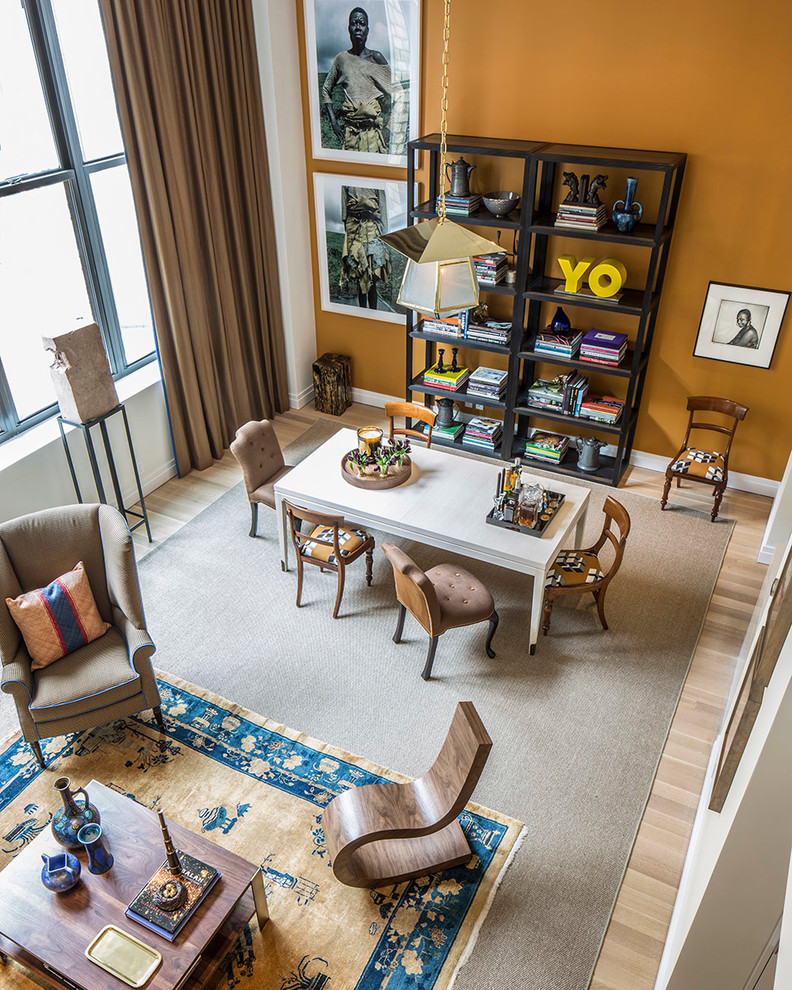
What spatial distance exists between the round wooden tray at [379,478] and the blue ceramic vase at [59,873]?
2.58m

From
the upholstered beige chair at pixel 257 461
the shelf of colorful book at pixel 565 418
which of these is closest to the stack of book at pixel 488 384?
the shelf of colorful book at pixel 565 418

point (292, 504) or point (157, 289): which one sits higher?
point (157, 289)

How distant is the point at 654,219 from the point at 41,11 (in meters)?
4.03

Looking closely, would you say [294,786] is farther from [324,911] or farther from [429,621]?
[429,621]

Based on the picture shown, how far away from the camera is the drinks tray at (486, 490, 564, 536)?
4.54 meters

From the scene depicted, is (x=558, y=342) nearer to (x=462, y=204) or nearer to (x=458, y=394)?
(x=458, y=394)

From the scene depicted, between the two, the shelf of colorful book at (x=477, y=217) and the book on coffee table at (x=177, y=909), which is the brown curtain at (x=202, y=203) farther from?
the book on coffee table at (x=177, y=909)

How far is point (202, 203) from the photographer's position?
5.75 meters

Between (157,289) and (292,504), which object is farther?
(157,289)

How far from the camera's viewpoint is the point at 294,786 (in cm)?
390

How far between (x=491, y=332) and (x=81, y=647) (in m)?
3.65

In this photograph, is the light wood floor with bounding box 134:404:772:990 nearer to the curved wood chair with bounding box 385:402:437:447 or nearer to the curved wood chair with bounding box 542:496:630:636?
the curved wood chair with bounding box 542:496:630:636

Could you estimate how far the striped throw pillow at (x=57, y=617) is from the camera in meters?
3.93

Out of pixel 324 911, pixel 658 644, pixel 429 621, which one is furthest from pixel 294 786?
pixel 658 644
